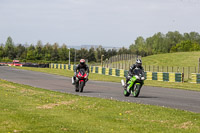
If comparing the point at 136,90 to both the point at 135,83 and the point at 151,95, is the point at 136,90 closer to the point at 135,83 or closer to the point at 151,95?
the point at 135,83

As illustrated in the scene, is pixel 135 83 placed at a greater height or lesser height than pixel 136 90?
greater

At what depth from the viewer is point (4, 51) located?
579ft

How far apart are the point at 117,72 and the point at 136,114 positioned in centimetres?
3873

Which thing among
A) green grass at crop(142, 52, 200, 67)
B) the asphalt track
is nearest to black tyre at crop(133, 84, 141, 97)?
the asphalt track

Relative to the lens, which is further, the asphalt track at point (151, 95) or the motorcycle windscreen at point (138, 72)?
the motorcycle windscreen at point (138, 72)

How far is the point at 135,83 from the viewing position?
1838cm

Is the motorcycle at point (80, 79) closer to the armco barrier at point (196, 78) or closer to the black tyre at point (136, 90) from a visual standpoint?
the black tyre at point (136, 90)

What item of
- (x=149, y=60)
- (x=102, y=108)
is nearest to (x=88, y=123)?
(x=102, y=108)

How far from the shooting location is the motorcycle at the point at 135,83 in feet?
59.0

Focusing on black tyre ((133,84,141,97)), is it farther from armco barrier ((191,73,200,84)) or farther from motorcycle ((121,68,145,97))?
armco barrier ((191,73,200,84))

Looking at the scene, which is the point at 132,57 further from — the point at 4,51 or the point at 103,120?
the point at 4,51

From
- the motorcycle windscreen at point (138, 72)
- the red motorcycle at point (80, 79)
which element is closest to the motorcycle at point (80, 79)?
the red motorcycle at point (80, 79)

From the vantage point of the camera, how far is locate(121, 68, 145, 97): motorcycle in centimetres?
1799

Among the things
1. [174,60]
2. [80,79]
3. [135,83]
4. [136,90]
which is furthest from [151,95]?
[174,60]
